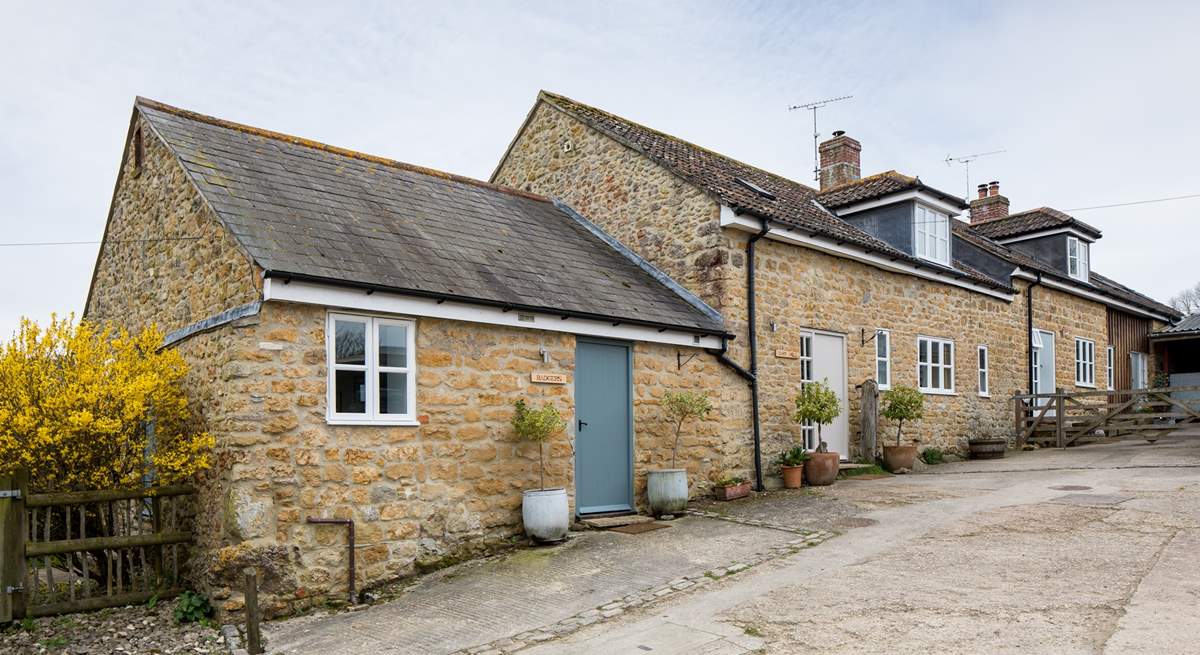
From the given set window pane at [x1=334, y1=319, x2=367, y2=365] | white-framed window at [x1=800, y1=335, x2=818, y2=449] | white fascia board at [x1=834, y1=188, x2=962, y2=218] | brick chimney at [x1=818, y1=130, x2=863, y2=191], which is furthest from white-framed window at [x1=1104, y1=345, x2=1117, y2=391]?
window pane at [x1=334, y1=319, x2=367, y2=365]

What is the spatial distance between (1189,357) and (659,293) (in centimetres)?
2236

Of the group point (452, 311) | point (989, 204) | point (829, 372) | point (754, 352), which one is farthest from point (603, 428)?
point (989, 204)

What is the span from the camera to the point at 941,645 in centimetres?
636

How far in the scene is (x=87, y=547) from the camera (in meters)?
8.55

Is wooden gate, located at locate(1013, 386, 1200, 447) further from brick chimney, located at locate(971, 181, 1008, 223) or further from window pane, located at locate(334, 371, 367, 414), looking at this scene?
window pane, located at locate(334, 371, 367, 414)

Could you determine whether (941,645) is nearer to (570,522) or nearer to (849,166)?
(570,522)

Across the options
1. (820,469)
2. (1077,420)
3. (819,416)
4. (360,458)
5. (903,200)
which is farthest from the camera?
(1077,420)

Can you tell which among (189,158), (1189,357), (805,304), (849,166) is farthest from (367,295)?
(1189,357)

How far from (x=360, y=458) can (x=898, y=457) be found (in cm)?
1012

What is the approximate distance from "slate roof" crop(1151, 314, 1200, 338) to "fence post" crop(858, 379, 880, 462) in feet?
52.4

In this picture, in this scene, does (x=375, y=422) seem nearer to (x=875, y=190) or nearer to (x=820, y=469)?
(x=820, y=469)

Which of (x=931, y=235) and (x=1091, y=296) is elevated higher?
(x=931, y=235)

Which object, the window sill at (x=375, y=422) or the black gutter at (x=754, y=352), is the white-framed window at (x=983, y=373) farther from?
the window sill at (x=375, y=422)

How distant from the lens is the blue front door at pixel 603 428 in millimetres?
11516
